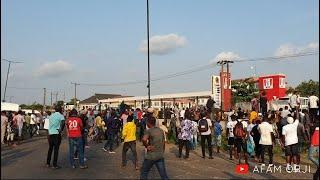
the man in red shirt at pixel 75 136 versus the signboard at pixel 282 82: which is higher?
the signboard at pixel 282 82

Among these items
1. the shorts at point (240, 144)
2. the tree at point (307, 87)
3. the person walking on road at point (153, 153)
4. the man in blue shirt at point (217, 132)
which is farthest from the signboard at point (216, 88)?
the tree at point (307, 87)

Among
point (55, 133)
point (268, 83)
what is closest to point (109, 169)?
point (55, 133)

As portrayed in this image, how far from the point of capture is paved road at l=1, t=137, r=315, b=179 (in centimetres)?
1237

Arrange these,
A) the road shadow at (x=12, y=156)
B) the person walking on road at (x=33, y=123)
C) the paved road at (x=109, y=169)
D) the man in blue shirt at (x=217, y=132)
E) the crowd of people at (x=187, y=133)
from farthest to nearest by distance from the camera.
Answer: the person walking on road at (x=33, y=123), the man in blue shirt at (x=217, y=132), the road shadow at (x=12, y=156), the paved road at (x=109, y=169), the crowd of people at (x=187, y=133)

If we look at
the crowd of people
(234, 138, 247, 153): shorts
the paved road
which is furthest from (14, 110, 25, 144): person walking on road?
(234, 138, 247, 153): shorts

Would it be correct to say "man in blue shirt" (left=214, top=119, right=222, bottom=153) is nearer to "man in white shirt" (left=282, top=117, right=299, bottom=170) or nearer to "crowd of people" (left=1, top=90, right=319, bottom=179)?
"crowd of people" (left=1, top=90, right=319, bottom=179)

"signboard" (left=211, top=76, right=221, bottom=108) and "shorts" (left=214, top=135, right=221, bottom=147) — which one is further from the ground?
"signboard" (left=211, top=76, right=221, bottom=108)

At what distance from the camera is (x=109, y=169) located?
13.7 m

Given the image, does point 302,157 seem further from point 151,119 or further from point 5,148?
point 5,148

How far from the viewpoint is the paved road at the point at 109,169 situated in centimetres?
1237

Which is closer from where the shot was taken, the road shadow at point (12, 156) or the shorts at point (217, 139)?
the road shadow at point (12, 156)

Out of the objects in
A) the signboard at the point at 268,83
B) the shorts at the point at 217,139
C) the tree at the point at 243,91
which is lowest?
the shorts at the point at 217,139

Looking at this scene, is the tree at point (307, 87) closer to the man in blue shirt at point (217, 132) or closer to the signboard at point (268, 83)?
the signboard at point (268, 83)

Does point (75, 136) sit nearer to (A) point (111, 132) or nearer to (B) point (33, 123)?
(A) point (111, 132)
